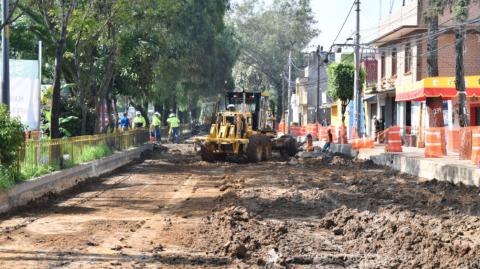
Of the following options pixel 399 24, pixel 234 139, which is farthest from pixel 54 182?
pixel 399 24

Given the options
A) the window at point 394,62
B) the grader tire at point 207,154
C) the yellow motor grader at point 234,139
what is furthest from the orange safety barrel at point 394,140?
the window at point 394,62

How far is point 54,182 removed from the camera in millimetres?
15750

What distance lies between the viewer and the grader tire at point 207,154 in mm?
26500

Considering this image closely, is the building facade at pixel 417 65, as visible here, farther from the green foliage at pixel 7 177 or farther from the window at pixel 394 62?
the green foliage at pixel 7 177

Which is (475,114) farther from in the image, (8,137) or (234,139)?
(8,137)

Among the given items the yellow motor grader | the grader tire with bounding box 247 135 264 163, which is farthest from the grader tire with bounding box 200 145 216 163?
the grader tire with bounding box 247 135 264 163

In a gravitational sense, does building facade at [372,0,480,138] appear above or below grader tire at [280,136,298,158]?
above

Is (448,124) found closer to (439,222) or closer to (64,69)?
(64,69)

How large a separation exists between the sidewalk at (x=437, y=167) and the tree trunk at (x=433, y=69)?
421 cm

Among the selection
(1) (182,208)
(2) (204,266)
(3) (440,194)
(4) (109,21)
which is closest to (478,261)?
(2) (204,266)

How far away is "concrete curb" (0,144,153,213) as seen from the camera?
12.9m

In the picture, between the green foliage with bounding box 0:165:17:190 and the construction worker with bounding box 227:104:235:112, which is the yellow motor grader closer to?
the construction worker with bounding box 227:104:235:112

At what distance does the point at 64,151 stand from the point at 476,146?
11.1 m

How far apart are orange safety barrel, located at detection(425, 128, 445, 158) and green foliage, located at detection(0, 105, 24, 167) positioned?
14823 mm
